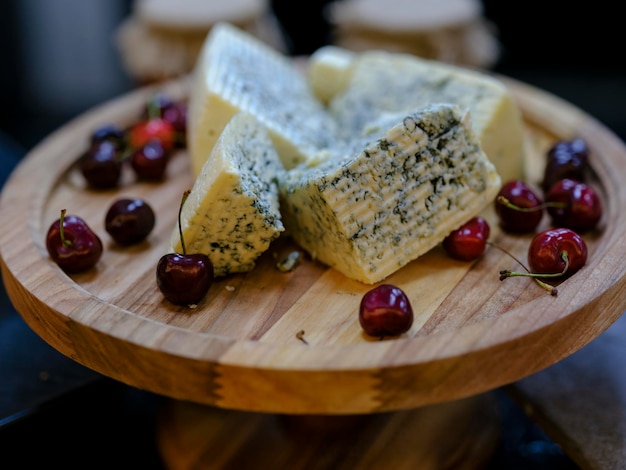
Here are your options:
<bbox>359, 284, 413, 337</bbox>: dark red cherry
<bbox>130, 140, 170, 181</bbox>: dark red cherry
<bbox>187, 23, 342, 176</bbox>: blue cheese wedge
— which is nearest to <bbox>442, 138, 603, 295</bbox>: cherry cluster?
<bbox>359, 284, 413, 337</bbox>: dark red cherry

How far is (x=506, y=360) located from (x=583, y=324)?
7.8 inches

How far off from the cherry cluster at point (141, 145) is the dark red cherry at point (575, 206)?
106 centimetres

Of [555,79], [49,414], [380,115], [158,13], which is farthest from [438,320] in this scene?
[555,79]

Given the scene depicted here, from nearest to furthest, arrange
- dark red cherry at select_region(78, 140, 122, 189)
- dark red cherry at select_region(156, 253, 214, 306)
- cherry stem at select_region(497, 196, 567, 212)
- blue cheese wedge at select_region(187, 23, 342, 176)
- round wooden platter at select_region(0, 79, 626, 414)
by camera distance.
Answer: round wooden platter at select_region(0, 79, 626, 414) < dark red cherry at select_region(156, 253, 214, 306) < cherry stem at select_region(497, 196, 567, 212) < blue cheese wedge at select_region(187, 23, 342, 176) < dark red cherry at select_region(78, 140, 122, 189)

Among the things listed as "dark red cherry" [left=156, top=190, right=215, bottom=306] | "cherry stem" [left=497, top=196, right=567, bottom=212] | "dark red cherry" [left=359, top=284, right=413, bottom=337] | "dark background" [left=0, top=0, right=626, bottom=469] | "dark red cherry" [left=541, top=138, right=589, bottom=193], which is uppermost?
"dark red cherry" [left=156, top=190, right=215, bottom=306]

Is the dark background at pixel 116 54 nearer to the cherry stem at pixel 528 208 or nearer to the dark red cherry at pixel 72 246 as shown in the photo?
the dark red cherry at pixel 72 246

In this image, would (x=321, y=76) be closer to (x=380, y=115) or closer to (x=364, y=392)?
(x=380, y=115)

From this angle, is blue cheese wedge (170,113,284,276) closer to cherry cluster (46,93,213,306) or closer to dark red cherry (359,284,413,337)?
cherry cluster (46,93,213,306)

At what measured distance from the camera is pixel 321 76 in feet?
7.55

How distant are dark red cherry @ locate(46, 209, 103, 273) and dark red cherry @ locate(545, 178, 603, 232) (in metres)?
1.06

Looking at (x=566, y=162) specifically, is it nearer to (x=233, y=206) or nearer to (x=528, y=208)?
(x=528, y=208)

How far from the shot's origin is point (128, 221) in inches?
70.3

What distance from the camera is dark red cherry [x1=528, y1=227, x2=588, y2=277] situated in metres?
1.58

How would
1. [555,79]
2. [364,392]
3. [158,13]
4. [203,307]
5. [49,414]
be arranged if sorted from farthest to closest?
[555,79]
[158,13]
[49,414]
[203,307]
[364,392]
